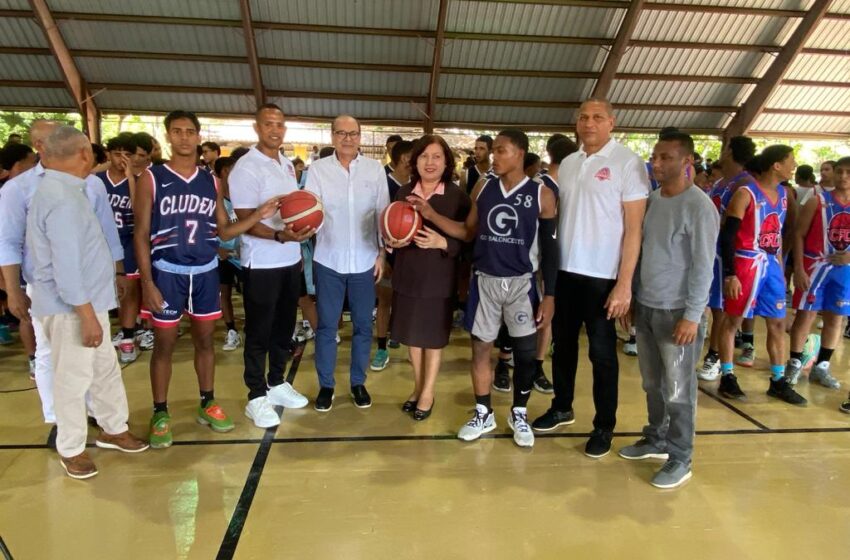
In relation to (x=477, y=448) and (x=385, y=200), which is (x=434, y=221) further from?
(x=477, y=448)

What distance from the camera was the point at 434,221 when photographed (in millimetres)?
3150

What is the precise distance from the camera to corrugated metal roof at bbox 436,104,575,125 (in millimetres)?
12484

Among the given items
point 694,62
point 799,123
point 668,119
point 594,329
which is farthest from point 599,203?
point 799,123

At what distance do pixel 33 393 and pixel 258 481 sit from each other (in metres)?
2.34

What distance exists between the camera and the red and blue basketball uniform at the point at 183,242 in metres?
3.09

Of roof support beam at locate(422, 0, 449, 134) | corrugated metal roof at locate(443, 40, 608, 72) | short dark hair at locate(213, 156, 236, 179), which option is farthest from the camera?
corrugated metal roof at locate(443, 40, 608, 72)

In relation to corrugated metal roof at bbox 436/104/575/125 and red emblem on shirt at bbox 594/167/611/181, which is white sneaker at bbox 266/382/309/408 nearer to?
red emblem on shirt at bbox 594/167/611/181

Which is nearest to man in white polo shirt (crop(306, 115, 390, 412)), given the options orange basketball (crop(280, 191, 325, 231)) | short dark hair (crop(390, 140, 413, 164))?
orange basketball (crop(280, 191, 325, 231))

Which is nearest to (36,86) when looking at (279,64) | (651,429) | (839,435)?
(279,64)

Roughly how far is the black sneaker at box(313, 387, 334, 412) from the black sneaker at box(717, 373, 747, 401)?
119 inches

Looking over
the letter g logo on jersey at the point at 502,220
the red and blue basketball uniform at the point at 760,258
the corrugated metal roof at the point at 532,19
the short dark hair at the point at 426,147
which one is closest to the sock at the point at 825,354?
the red and blue basketball uniform at the point at 760,258

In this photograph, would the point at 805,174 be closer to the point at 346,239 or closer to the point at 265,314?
the point at 346,239

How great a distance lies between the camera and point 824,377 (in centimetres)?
445

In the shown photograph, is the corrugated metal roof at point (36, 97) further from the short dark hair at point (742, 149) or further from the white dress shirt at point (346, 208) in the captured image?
the short dark hair at point (742, 149)
